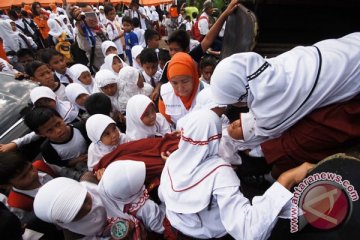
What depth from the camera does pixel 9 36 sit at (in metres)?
6.47

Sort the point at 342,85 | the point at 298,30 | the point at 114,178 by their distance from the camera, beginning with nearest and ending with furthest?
1. the point at 342,85
2. the point at 114,178
3. the point at 298,30

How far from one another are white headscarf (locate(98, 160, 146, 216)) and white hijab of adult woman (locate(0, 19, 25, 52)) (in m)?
6.58

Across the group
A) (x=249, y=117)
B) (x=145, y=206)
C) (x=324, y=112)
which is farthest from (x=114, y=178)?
(x=324, y=112)

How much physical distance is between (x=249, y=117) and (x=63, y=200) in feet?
3.89

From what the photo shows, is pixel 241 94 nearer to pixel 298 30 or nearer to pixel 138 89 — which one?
pixel 298 30

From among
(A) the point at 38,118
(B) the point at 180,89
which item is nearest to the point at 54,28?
(A) the point at 38,118

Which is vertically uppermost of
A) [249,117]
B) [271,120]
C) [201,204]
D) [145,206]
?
[271,120]

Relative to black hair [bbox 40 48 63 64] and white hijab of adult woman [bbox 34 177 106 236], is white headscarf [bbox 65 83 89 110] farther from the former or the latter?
white hijab of adult woman [bbox 34 177 106 236]

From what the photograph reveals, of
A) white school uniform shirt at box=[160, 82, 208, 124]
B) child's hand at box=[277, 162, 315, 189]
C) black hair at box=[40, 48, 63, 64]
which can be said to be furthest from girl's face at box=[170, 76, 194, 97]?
black hair at box=[40, 48, 63, 64]

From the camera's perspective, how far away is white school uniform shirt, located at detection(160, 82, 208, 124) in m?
2.31

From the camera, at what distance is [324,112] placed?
101cm

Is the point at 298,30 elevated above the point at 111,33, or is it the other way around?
the point at 298,30

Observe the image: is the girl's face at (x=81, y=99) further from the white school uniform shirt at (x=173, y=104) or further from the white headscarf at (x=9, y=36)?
the white headscarf at (x=9, y=36)

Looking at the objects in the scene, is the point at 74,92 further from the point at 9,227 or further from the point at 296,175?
the point at 296,175
